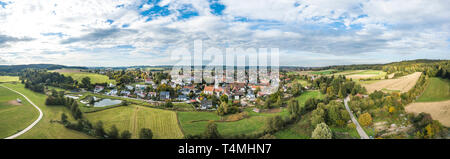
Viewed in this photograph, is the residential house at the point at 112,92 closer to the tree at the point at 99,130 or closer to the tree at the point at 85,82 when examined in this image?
the tree at the point at 85,82

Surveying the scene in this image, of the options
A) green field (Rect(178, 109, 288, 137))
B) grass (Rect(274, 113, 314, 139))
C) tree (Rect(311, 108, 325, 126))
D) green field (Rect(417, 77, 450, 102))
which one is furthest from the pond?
green field (Rect(417, 77, 450, 102))

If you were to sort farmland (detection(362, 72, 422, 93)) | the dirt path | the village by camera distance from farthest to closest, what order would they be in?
the village → farmland (detection(362, 72, 422, 93)) → the dirt path

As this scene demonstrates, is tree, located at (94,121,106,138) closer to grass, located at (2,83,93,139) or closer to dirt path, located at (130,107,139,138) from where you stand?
grass, located at (2,83,93,139)

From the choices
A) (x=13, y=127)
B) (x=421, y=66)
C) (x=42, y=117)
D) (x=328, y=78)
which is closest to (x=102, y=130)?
(x=42, y=117)

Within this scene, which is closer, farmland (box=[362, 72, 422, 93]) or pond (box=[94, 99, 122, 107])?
farmland (box=[362, 72, 422, 93])

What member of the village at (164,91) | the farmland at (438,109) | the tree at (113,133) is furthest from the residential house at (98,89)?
the farmland at (438,109)
